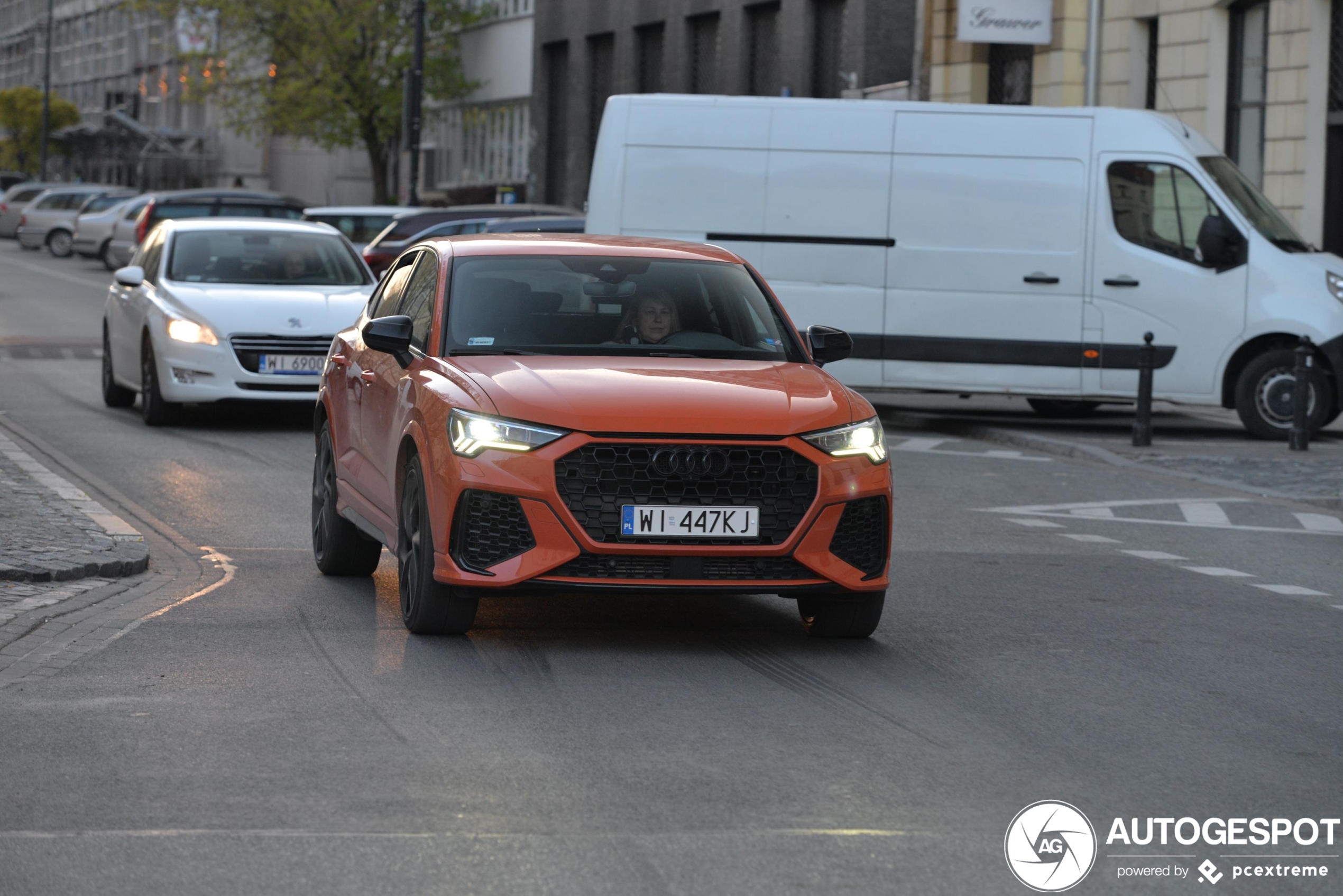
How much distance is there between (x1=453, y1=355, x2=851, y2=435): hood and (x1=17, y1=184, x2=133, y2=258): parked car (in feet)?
168

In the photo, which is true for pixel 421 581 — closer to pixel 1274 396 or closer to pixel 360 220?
pixel 1274 396

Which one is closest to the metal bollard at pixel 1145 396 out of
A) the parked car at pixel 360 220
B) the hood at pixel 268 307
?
the hood at pixel 268 307

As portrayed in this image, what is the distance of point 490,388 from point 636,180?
10761 mm

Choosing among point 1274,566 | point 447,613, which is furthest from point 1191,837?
point 1274,566

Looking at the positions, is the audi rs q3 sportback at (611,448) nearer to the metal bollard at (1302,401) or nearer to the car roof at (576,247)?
the car roof at (576,247)

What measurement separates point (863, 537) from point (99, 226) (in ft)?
151

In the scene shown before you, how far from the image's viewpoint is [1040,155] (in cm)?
1800

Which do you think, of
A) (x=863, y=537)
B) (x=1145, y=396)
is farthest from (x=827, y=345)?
(x=1145, y=396)

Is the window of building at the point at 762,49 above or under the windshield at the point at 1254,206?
above

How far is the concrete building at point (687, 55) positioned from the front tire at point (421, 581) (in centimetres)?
2939

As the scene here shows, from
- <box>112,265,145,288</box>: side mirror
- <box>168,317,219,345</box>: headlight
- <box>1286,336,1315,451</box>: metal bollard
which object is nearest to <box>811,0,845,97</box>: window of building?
<box>1286,336,1315,451</box>: metal bollard

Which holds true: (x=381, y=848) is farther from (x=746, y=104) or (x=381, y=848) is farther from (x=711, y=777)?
(x=746, y=104)

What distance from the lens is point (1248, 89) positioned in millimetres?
27156

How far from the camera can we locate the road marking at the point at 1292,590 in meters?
10.1
